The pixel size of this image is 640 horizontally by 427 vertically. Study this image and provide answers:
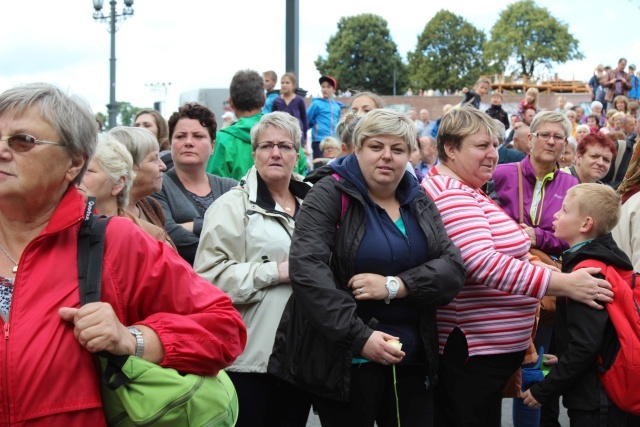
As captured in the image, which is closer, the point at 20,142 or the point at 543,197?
the point at 20,142

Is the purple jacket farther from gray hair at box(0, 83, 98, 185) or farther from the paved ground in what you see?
gray hair at box(0, 83, 98, 185)

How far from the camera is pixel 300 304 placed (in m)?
3.47

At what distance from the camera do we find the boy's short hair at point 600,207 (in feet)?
13.0

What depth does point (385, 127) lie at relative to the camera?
360cm

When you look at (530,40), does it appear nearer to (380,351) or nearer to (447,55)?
(447,55)

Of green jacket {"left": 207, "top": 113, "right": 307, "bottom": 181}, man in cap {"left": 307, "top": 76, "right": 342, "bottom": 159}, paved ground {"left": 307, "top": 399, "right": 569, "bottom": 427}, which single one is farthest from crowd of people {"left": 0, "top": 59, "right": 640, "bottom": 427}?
man in cap {"left": 307, "top": 76, "right": 342, "bottom": 159}

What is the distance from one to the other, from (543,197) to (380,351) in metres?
2.35

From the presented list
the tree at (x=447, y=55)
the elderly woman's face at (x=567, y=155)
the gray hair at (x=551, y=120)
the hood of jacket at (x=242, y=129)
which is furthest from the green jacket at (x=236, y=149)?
the tree at (x=447, y=55)

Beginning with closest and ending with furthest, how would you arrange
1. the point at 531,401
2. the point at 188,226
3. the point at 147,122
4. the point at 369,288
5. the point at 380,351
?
the point at 380,351 < the point at 369,288 < the point at 531,401 < the point at 188,226 < the point at 147,122

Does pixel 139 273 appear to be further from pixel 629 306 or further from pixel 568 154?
pixel 568 154

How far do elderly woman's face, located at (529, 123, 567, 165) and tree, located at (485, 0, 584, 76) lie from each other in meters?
92.2

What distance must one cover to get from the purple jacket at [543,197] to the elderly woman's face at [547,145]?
0.10 m

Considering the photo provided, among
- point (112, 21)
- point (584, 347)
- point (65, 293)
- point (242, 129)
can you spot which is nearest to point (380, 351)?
point (584, 347)

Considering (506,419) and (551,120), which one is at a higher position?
(551,120)
